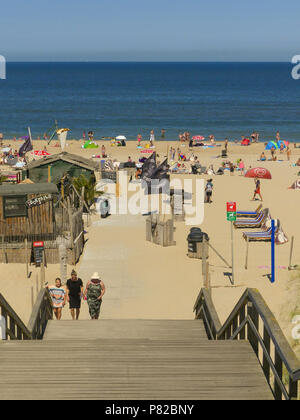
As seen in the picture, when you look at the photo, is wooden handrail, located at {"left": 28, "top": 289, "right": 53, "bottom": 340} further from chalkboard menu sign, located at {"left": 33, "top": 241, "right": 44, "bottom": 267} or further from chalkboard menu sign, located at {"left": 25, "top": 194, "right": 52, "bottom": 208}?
chalkboard menu sign, located at {"left": 25, "top": 194, "right": 52, "bottom": 208}

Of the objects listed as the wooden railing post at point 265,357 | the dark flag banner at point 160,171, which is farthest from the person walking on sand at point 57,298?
the dark flag banner at point 160,171

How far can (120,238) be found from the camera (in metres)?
21.2

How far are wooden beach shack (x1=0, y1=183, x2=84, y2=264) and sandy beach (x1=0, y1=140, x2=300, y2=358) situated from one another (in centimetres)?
45

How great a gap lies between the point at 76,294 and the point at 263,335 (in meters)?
5.60

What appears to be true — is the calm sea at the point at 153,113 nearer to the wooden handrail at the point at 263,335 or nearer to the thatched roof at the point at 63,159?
the thatched roof at the point at 63,159

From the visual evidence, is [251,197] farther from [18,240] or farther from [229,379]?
[229,379]

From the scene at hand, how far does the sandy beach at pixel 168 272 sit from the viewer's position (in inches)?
584

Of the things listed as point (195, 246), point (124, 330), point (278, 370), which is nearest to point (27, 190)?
point (195, 246)

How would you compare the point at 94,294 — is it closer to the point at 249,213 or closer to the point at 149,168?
the point at 249,213

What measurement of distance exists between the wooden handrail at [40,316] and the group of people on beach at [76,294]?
1063mm

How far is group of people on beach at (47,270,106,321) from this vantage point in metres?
11.2

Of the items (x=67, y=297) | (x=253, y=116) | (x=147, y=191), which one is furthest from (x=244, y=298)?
(x=253, y=116)

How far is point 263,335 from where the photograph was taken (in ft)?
21.1

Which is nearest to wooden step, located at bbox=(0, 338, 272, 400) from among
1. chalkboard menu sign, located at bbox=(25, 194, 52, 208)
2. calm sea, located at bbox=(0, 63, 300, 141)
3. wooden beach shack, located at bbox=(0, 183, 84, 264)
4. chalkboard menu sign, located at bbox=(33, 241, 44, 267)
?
chalkboard menu sign, located at bbox=(33, 241, 44, 267)
